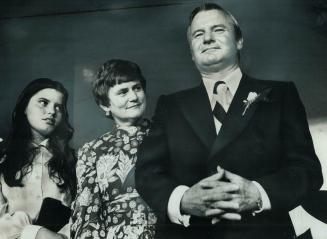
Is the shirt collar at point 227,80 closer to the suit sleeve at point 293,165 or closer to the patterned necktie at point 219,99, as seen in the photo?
the patterned necktie at point 219,99

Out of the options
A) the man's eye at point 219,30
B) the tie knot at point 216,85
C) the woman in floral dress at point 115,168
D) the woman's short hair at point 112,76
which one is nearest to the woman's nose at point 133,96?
the woman in floral dress at point 115,168

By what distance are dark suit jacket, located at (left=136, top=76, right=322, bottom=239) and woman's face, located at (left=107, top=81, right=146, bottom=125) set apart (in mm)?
255

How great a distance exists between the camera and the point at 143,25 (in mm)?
7555

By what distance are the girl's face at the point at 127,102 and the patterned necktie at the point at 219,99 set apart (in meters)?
0.79

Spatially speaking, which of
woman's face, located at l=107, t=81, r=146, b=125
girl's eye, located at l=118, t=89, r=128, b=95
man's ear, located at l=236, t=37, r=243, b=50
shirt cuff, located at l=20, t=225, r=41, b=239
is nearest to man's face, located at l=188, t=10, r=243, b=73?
man's ear, located at l=236, t=37, r=243, b=50

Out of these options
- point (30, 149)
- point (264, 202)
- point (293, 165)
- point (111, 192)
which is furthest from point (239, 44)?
point (30, 149)

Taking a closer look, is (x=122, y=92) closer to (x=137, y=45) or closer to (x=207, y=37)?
(x=137, y=45)

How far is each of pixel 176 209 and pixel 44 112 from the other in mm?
1956

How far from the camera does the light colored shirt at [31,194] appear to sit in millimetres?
6984

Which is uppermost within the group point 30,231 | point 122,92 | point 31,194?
point 122,92

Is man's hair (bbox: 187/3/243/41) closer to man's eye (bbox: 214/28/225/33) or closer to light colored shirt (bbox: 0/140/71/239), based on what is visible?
man's eye (bbox: 214/28/225/33)

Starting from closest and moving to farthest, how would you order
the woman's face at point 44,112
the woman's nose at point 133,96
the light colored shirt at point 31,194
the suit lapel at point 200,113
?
the suit lapel at point 200,113, the light colored shirt at point 31,194, the woman's nose at point 133,96, the woman's face at point 44,112

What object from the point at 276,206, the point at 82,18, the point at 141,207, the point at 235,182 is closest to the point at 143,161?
the point at 141,207

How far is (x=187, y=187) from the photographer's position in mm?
6633
